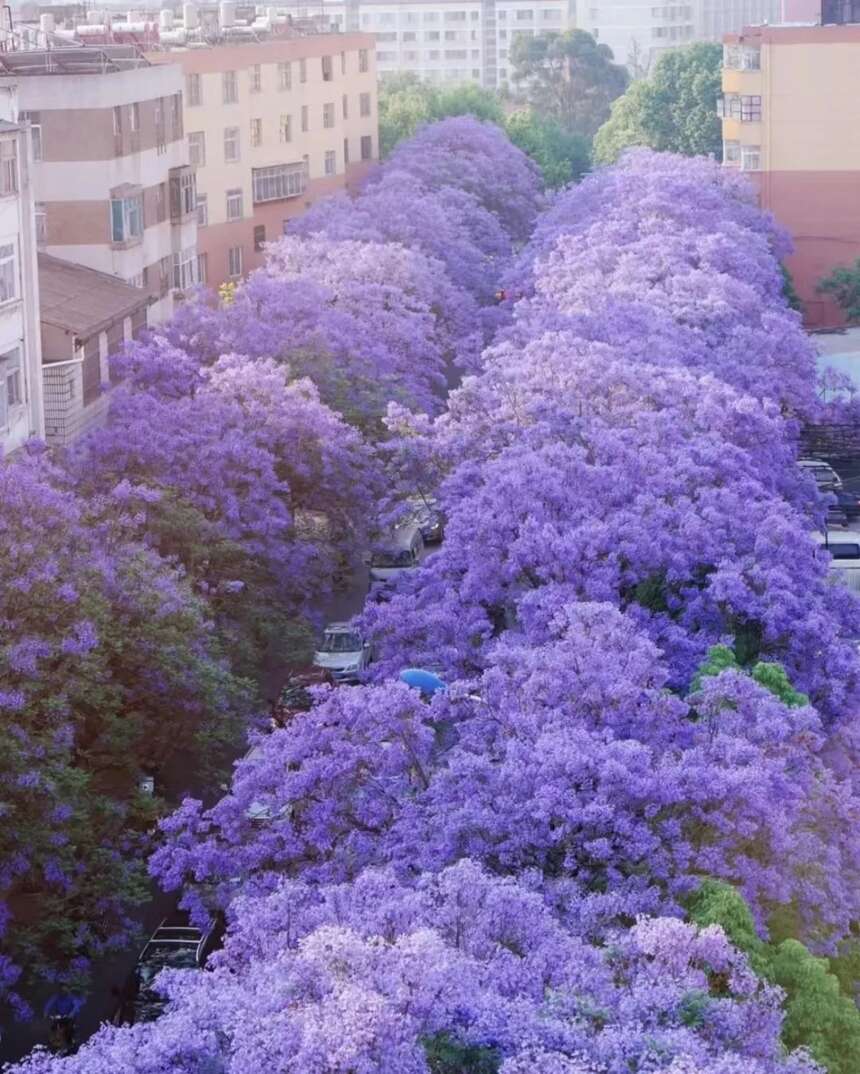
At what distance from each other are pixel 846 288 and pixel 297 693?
48.4 meters

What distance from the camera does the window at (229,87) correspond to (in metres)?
79.1

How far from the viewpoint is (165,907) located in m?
32.8

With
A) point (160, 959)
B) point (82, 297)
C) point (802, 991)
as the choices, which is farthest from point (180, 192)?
point (802, 991)

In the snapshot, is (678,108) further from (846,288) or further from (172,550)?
(172,550)

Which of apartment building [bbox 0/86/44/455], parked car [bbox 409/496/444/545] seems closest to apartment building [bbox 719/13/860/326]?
parked car [bbox 409/496/444/545]

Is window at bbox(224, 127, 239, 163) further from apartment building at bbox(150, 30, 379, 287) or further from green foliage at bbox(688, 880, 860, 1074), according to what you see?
green foliage at bbox(688, 880, 860, 1074)

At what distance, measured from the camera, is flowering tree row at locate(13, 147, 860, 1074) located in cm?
1773

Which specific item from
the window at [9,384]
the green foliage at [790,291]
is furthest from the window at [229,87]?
the window at [9,384]

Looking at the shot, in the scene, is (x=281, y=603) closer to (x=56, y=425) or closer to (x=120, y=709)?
(x=56, y=425)

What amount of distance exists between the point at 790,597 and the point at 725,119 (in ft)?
196

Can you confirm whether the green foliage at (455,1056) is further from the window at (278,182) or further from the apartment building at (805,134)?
the apartment building at (805,134)

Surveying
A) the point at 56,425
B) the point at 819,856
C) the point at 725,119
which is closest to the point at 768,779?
the point at 819,856

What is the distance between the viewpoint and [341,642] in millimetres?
43531

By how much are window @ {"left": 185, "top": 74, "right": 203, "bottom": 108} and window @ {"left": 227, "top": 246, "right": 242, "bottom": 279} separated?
4856 mm
